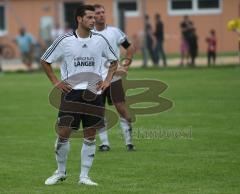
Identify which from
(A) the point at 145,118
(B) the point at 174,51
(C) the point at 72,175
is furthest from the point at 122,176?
(B) the point at 174,51

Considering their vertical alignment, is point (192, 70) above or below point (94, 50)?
below

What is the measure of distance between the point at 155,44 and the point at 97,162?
24999 millimetres

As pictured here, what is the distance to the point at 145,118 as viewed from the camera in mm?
17328

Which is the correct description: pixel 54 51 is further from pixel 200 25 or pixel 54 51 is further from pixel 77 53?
pixel 200 25

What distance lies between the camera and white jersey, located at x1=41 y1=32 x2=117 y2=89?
31.4ft

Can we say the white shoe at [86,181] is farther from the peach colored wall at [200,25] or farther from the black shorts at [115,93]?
the peach colored wall at [200,25]

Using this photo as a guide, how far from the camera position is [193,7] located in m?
46.3

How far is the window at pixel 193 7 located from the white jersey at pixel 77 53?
35.9 m

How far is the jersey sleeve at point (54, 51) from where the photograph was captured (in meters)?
9.61

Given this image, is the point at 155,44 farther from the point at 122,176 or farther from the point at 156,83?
the point at 122,176

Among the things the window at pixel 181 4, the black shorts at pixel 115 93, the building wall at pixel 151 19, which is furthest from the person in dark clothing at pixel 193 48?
the black shorts at pixel 115 93

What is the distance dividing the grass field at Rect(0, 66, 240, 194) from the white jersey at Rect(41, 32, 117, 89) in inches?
52.4

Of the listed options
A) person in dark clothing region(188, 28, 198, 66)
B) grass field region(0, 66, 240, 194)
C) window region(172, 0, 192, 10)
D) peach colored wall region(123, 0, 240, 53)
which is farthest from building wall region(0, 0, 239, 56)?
grass field region(0, 66, 240, 194)

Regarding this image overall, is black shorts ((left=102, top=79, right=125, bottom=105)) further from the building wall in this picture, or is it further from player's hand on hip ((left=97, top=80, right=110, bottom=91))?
the building wall
